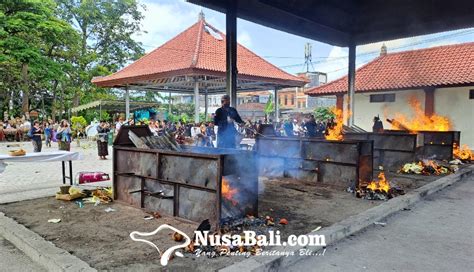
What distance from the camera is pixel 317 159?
8070 millimetres

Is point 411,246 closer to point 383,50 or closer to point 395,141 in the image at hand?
point 395,141

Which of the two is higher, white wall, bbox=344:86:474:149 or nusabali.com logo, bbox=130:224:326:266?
white wall, bbox=344:86:474:149

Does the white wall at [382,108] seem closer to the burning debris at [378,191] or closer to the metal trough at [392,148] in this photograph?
the metal trough at [392,148]

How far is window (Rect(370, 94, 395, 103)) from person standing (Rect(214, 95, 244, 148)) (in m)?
13.5

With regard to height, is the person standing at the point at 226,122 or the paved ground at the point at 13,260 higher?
the person standing at the point at 226,122

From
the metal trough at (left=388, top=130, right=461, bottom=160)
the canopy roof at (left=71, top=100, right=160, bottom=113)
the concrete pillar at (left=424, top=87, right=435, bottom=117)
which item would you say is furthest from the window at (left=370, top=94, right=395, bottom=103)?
the canopy roof at (left=71, top=100, right=160, bottom=113)

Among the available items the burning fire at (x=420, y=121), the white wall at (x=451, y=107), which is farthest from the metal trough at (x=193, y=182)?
the white wall at (x=451, y=107)

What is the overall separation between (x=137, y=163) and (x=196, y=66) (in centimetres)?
870

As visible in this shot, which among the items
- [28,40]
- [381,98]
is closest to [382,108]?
[381,98]

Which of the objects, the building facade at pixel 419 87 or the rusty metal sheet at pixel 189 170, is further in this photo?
the building facade at pixel 419 87

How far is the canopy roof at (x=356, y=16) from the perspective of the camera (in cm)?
893

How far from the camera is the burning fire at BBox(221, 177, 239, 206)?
480 cm

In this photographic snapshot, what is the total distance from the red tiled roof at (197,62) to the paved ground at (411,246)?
10.4 meters

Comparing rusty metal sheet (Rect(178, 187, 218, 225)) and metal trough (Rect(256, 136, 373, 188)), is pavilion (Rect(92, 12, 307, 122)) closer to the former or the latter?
metal trough (Rect(256, 136, 373, 188))
